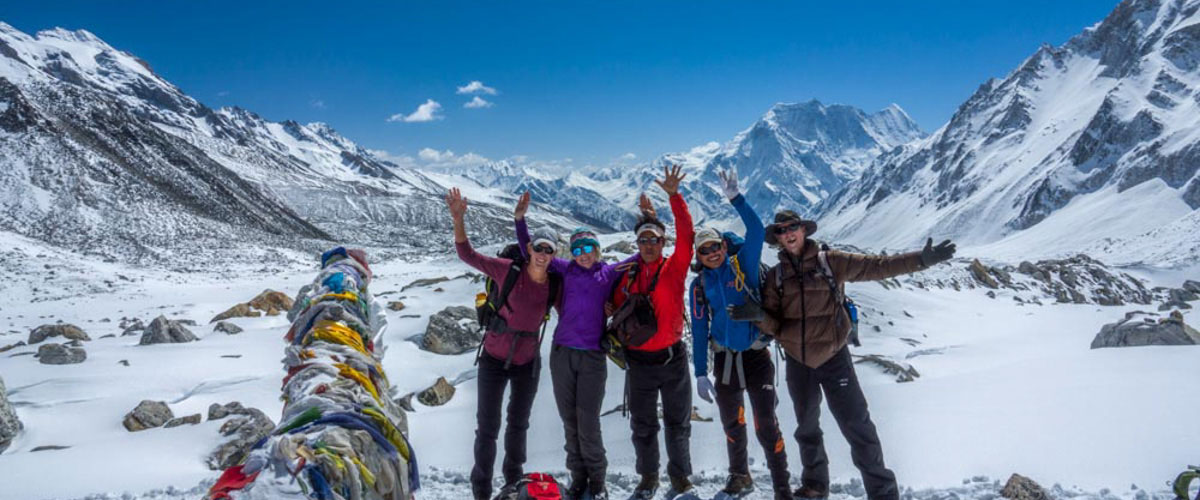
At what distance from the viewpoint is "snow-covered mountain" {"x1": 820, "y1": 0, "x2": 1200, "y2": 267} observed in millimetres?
99812

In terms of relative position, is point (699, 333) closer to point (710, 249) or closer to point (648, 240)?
point (710, 249)

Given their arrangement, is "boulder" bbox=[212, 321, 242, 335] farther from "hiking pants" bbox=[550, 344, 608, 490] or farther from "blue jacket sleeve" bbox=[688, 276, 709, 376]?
"blue jacket sleeve" bbox=[688, 276, 709, 376]

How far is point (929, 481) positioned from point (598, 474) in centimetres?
329

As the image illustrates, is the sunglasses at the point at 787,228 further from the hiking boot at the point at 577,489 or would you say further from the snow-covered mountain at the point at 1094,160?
the snow-covered mountain at the point at 1094,160

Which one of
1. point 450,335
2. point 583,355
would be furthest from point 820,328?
point 450,335

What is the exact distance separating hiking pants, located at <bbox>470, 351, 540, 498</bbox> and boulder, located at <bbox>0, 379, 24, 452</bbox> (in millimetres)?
7092

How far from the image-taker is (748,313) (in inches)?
201

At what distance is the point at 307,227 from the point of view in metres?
117

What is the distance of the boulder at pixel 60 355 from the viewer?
11516 mm

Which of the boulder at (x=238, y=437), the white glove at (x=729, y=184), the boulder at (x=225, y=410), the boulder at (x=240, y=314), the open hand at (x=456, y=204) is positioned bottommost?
the boulder at (x=238, y=437)

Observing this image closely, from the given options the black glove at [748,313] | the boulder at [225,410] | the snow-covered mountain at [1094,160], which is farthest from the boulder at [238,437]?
the snow-covered mountain at [1094,160]

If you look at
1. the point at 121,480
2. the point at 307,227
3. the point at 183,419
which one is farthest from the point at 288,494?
the point at 307,227

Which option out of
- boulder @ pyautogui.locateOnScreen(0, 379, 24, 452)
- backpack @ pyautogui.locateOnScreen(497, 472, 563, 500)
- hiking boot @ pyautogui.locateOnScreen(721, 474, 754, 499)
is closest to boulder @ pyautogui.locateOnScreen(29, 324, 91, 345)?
boulder @ pyautogui.locateOnScreen(0, 379, 24, 452)

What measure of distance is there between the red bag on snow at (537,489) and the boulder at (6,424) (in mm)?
7859
